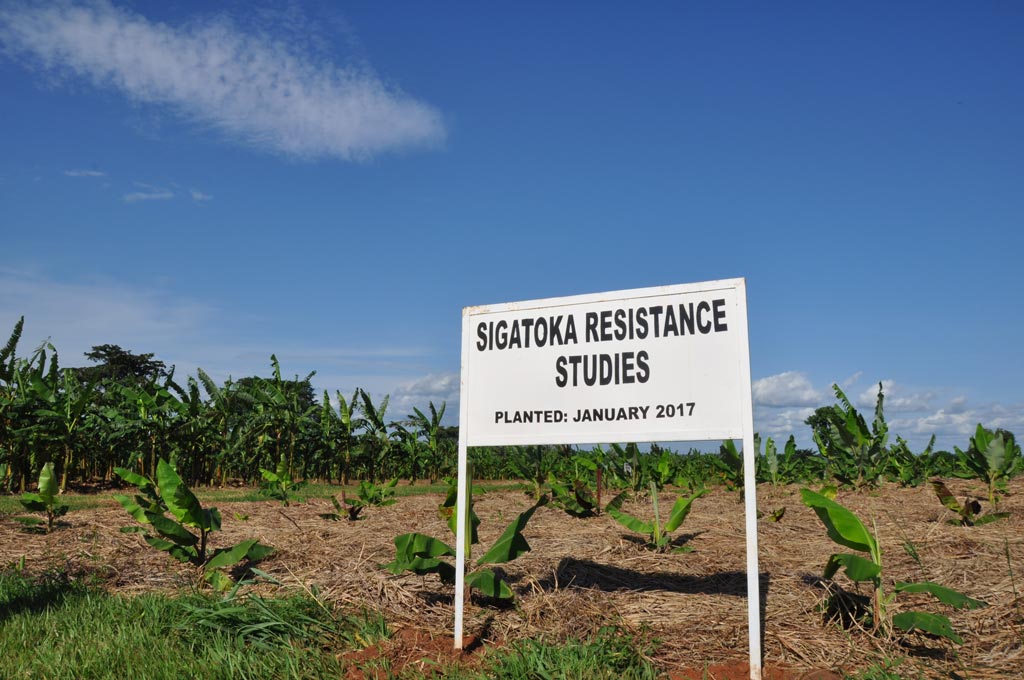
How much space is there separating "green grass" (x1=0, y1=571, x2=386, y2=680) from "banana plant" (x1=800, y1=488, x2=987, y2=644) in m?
2.55

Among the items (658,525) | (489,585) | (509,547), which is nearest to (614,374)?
(509,547)

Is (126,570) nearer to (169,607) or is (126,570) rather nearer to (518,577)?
(169,607)

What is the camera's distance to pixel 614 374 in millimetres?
4031

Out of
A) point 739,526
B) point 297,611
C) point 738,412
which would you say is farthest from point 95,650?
point 739,526

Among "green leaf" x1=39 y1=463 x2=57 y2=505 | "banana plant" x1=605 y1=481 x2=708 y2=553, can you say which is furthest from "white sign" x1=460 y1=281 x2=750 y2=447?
"green leaf" x1=39 y1=463 x2=57 y2=505

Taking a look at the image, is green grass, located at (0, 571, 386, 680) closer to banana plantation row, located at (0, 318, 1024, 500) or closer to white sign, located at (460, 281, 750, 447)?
white sign, located at (460, 281, 750, 447)

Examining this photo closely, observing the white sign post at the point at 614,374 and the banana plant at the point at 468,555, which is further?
the banana plant at the point at 468,555

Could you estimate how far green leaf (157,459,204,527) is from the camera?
198 inches

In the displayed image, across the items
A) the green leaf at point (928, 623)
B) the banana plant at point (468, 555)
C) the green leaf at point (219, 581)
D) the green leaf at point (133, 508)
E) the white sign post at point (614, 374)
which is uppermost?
the white sign post at point (614, 374)

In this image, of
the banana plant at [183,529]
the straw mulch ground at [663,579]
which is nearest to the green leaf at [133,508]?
the banana plant at [183,529]

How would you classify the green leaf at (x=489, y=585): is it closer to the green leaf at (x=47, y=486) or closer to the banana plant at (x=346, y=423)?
the green leaf at (x=47, y=486)

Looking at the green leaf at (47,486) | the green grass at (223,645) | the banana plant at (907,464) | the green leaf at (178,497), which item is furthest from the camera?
the banana plant at (907,464)

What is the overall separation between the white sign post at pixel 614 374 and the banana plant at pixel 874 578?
55 cm

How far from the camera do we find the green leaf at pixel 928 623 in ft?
10.7
